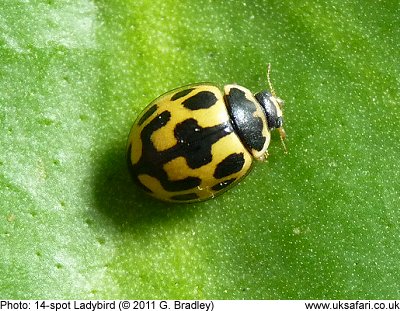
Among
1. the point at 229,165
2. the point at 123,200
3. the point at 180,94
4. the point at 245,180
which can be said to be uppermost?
the point at 180,94

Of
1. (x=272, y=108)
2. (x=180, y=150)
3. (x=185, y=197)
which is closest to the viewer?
(x=180, y=150)

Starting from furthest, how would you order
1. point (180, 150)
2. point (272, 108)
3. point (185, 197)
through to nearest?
point (272, 108)
point (185, 197)
point (180, 150)

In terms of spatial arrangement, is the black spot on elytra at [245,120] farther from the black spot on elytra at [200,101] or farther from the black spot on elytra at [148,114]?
the black spot on elytra at [148,114]

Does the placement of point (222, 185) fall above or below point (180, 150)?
below

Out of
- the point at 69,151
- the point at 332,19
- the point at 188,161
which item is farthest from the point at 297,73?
the point at 69,151

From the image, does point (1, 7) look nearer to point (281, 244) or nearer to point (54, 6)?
point (54, 6)

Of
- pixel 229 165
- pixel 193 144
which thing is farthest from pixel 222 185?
pixel 193 144

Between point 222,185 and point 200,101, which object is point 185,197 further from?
point 200,101
